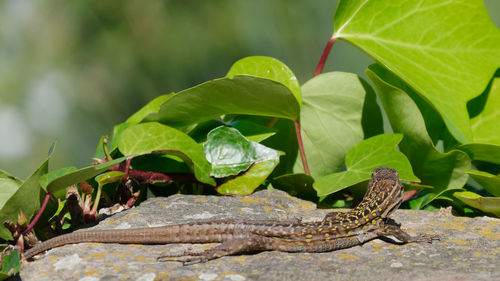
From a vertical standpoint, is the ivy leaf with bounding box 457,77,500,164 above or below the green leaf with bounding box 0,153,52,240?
below

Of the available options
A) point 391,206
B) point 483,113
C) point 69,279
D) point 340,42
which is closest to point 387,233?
point 391,206

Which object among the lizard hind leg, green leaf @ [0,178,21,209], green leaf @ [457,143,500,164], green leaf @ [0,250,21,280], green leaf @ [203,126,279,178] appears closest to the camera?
green leaf @ [0,250,21,280]

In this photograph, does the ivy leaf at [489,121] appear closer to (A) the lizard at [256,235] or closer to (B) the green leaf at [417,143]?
(B) the green leaf at [417,143]

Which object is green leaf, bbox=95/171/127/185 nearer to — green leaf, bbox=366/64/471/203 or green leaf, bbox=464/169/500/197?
green leaf, bbox=366/64/471/203

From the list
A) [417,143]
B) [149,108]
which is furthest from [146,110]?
[417,143]

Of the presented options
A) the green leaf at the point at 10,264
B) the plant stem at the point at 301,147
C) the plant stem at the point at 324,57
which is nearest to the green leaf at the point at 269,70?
the plant stem at the point at 301,147

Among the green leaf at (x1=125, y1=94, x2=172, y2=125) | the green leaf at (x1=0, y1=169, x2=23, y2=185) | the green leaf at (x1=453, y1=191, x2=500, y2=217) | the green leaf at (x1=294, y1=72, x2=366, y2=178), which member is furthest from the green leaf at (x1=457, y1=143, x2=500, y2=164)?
the green leaf at (x1=0, y1=169, x2=23, y2=185)

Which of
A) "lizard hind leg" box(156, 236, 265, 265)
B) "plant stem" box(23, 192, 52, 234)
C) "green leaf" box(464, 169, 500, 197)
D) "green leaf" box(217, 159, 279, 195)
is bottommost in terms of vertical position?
"green leaf" box(464, 169, 500, 197)
